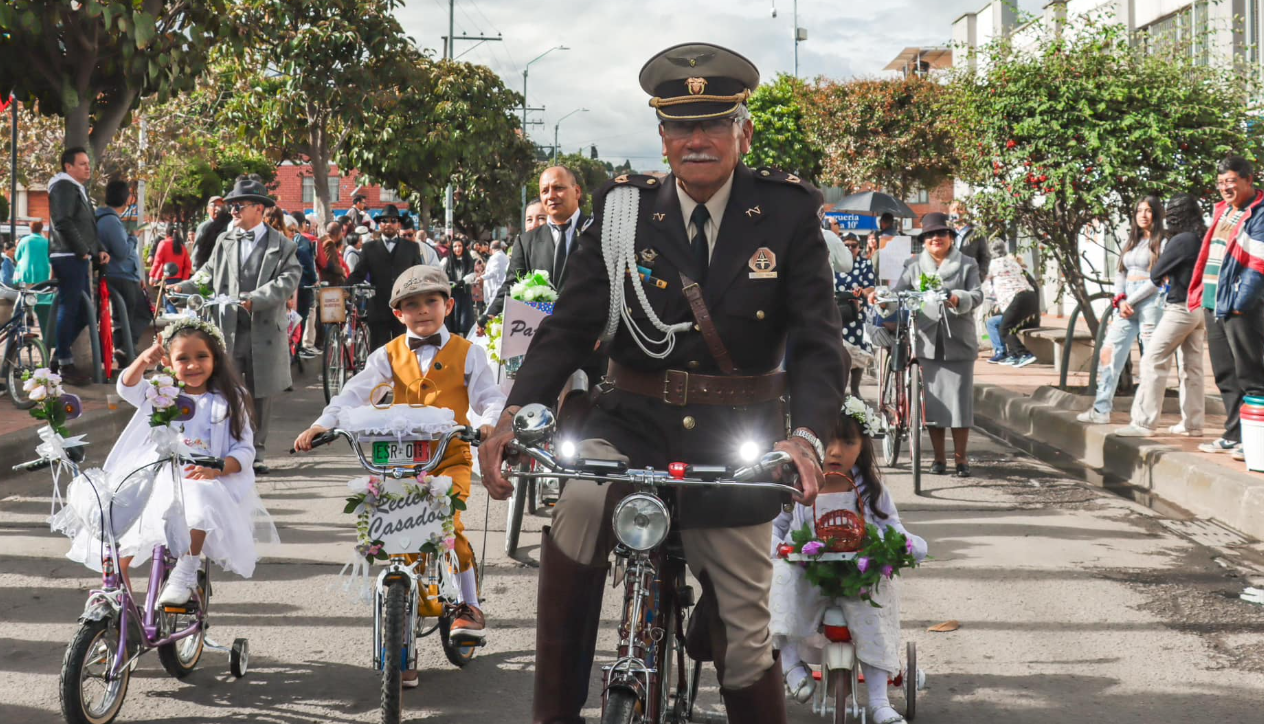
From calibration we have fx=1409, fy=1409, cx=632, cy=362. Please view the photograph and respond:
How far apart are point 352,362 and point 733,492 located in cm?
1081

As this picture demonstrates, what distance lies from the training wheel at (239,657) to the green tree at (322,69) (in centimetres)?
1518

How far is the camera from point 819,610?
4.72 metres

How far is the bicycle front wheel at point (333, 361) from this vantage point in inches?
520

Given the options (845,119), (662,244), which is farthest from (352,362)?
(845,119)

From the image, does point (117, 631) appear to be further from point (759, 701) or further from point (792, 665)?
point (759, 701)

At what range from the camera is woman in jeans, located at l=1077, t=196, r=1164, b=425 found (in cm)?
1144

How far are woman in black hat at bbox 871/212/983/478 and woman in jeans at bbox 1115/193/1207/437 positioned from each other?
58.8 inches

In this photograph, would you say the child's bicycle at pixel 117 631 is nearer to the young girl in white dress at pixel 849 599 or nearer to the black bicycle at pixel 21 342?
the young girl in white dress at pixel 849 599

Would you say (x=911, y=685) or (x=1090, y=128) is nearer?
(x=911, y=685)

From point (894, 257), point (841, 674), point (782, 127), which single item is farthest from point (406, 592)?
point (782, 127)

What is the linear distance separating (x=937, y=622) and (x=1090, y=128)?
8.00m

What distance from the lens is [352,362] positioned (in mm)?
13742

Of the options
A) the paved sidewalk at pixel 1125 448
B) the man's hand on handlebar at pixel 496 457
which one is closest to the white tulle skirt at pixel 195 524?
the man's hand on handlebar at pixel 496 457

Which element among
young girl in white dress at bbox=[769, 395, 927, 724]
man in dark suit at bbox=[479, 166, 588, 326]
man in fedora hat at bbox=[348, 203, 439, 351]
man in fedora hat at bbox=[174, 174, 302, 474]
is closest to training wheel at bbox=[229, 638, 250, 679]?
young girl in white dress at bbox=[769, 395, 927, 724]
